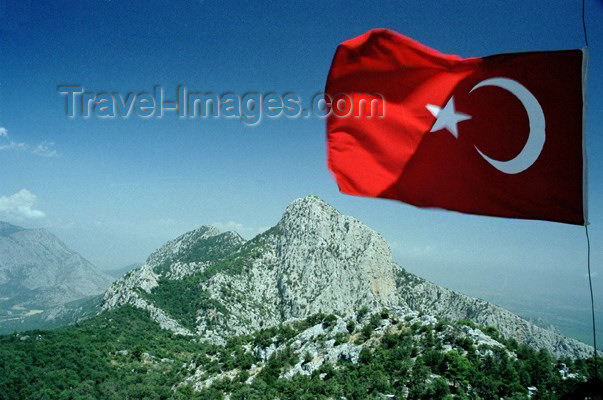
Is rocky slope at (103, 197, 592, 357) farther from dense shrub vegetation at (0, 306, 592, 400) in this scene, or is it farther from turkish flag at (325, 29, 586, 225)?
turkish flag at (325, 29, 586, 225)

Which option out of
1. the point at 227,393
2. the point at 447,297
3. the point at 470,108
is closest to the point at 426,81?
the point at 470,108

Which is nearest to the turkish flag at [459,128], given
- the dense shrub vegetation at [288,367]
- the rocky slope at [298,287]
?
the dense shrub vegetation at [288,367]

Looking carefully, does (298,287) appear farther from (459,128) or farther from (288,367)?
(459,128)

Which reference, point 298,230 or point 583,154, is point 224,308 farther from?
point 583,154

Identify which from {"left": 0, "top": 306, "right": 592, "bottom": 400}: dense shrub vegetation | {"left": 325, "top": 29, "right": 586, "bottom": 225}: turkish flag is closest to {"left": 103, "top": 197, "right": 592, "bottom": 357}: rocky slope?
{"left": 0, "top": 306, "right": 592, "bottom": 400}: dense shrub vegetation

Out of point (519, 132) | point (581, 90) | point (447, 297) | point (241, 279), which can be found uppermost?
point (581, 90)

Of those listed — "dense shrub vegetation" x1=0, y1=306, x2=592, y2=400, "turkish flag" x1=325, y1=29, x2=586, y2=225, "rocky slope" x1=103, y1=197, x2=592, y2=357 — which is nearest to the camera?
"turkish flag" x1=325, y1=29, x2=586, y2=225

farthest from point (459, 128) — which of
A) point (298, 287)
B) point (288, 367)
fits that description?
point (298, 287)
